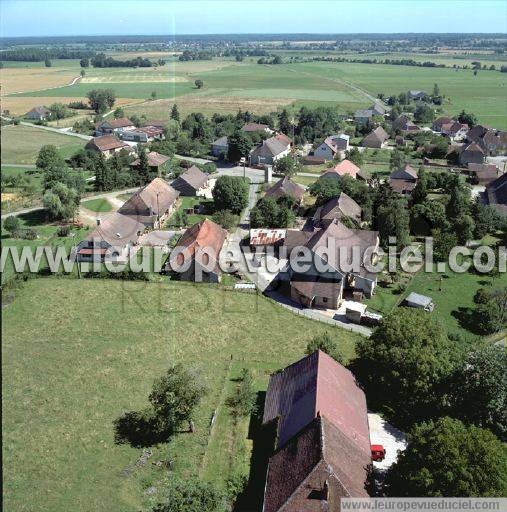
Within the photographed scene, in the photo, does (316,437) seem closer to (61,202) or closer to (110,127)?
(61,202)

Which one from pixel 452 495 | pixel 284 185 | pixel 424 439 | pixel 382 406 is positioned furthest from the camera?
pixel 284 185

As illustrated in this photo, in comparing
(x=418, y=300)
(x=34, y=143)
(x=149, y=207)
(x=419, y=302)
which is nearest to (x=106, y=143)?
(x=34, y=143)

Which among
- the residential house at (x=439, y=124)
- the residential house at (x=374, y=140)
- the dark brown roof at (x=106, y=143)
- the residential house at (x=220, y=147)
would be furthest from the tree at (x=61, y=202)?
the residential house at (x=439, y=124)

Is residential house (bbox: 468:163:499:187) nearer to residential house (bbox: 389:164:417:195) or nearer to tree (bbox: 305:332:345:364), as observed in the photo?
residential house (bbox: 389:164:417:195)

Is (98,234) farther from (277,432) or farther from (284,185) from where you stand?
(277,432)

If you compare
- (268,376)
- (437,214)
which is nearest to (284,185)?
(437,214)

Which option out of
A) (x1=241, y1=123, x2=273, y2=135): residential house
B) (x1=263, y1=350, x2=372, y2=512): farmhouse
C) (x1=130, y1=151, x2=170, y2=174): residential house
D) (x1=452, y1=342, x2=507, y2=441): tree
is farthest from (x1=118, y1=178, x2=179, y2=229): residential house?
(x1=241, y1=123, x2=273, y2=135): residential house
